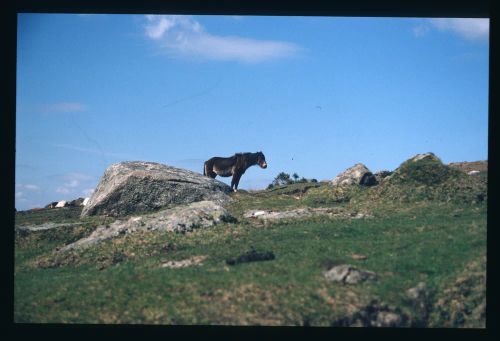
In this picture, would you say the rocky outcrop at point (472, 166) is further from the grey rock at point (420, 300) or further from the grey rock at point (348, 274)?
the grey rock at point (348, 274)

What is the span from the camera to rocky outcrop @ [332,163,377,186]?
4200 cm

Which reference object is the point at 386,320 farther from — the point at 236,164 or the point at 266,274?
the point at 236,164

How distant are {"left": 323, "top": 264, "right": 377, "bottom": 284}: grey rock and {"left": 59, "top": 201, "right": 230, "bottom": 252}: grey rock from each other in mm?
9710

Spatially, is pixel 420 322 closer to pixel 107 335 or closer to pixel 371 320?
pixel 371 320

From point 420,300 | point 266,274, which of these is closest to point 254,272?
point 266,274

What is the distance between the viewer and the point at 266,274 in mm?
22875

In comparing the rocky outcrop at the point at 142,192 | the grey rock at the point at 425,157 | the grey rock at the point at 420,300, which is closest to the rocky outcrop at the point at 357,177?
the grey rock at the point at 425,157

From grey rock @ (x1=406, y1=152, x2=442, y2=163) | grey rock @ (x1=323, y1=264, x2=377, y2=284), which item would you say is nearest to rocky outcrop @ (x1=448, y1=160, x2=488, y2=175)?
grey rock @ (x1=406, y1=152, x2=442, y2=163)

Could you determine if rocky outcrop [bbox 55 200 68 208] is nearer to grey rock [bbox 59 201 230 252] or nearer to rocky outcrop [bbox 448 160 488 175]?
grey rock [bbox 59 201 230 252]

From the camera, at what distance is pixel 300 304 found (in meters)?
20.8

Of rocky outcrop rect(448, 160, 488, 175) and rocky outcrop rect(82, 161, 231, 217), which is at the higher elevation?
rocky outcrop rect(448, 160, 488, 175)

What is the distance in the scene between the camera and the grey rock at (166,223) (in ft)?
98.5

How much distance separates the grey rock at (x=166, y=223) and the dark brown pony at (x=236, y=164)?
1775 centimetres
